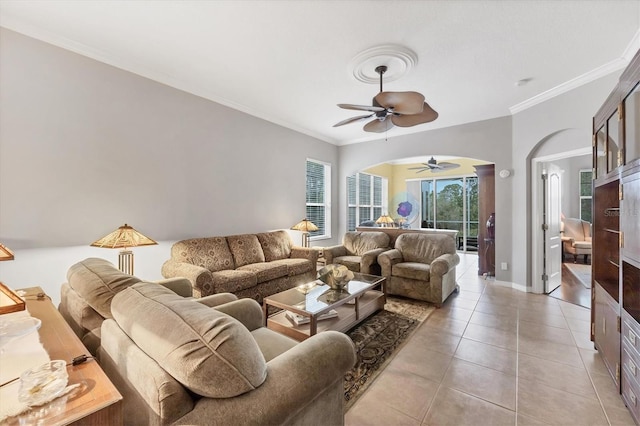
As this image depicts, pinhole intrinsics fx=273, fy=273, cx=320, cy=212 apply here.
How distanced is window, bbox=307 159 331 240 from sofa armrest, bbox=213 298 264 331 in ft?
12.6

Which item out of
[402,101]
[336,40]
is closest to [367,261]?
[402,101]

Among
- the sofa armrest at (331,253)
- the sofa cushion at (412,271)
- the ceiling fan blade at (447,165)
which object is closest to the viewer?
the sofa cushion at (412,271)

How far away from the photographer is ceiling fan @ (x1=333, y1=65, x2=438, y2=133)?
8.02 ft

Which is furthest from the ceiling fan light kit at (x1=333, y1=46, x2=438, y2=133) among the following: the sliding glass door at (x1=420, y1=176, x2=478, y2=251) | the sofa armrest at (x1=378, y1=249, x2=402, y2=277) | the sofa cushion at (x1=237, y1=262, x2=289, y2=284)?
the sliding glass door at (x1=420, y1=176, x2=478, y2=251)

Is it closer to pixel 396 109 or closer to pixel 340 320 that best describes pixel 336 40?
pixel 396 109

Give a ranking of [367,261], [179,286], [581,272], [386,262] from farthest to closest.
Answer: [581,272] → [367,261] → [386,262] → [179,286]

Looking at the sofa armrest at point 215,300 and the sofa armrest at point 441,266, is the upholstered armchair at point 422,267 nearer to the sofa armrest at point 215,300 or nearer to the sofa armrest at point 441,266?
the sofa armrest at point 441,266

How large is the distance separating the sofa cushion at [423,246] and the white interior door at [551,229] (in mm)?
1435

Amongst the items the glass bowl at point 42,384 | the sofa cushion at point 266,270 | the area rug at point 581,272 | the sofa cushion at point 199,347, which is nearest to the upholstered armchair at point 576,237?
the area rug at point 581,272

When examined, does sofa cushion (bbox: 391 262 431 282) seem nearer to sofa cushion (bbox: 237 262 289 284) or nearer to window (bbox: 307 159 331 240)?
sofa cushion (bbox: 237 262 289 284)

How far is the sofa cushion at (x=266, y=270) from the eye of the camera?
139 inches

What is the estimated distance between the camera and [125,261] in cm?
288

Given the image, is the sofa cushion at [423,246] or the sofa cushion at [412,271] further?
the sofa cushion at [423,246]

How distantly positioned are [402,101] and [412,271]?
2.30 meters
